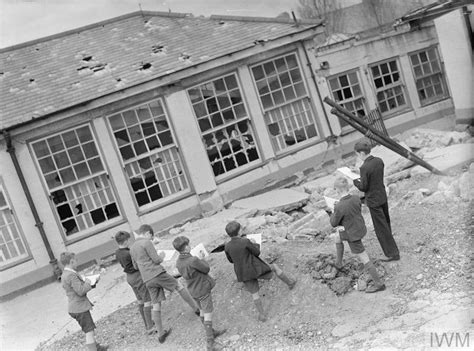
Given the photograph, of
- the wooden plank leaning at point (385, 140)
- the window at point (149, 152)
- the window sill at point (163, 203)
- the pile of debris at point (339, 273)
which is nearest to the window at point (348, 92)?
the wooden plank leaning at point (385, 140)

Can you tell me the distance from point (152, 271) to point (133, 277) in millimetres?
488

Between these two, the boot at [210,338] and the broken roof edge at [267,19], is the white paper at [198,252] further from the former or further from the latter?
the broken roof edge at [267,19]

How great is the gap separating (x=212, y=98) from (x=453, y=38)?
7016mm

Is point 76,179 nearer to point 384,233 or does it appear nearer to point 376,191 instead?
point 376,191

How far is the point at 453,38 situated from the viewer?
14.0 meters

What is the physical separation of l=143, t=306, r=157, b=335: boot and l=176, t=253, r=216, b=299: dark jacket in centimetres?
114

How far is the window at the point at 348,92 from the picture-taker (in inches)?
616

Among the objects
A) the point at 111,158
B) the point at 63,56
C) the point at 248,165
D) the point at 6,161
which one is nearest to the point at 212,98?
the point at 248,165

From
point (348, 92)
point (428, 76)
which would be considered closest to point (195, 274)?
point (348, 92)

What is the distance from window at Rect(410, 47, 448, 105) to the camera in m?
16.5

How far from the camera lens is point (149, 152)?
12.8 meters

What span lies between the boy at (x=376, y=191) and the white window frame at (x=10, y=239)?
Answer: 8405 millimetres

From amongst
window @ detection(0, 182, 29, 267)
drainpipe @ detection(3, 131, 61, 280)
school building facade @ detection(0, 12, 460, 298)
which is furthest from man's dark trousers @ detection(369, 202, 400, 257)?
window @ detection(0, 182, 29, 267)

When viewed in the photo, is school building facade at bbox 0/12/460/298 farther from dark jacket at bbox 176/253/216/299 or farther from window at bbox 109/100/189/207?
dark jacket at bbox 176/253/216/299
